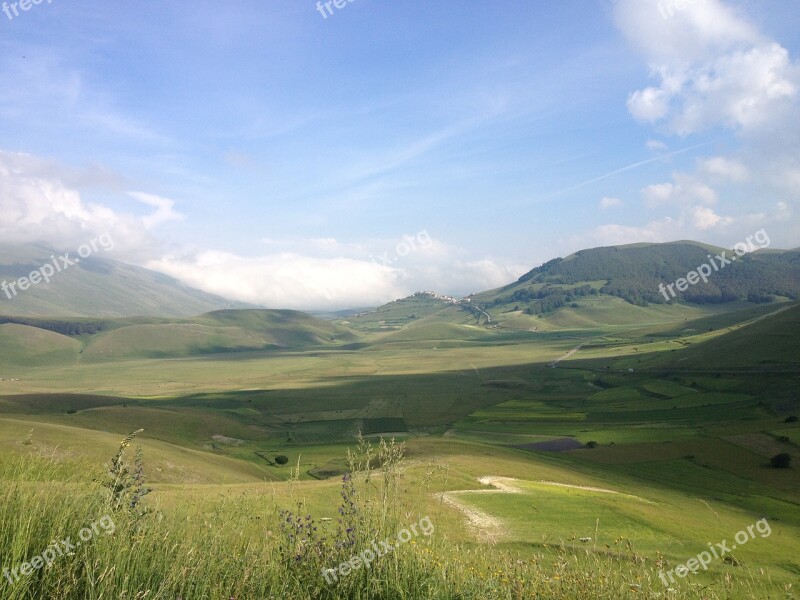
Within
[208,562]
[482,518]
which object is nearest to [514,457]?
[482,518]

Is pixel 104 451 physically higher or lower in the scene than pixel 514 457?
higher

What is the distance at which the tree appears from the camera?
5667 cm

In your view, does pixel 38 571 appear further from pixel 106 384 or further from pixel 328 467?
pixel 106 384

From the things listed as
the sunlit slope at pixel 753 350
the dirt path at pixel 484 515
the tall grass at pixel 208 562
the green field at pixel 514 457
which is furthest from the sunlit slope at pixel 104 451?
the sunlit slope at pixel 753 350

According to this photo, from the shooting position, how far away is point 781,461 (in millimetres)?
57094

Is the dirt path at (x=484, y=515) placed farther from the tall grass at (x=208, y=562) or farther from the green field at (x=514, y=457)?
the tall grass at (x=208, y=562)

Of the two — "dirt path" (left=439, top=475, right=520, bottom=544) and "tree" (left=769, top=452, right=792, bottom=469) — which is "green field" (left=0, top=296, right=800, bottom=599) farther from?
"tree" (left=769, top=452, right=792, bottom=469)

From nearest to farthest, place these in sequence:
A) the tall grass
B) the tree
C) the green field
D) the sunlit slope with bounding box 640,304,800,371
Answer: the tall grass
the green field
the tree
the sunlit slope with bounding box 640,304,800,371

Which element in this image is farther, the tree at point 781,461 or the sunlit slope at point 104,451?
the tree at point 781,461

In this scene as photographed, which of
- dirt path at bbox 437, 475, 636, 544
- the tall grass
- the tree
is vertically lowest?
the tree

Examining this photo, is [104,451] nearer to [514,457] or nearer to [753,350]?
[514,457]

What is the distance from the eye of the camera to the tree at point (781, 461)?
5667 cm

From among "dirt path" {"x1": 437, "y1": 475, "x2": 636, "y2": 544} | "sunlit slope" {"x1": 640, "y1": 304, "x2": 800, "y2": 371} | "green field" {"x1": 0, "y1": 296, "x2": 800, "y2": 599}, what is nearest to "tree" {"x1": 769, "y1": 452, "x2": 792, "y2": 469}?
"green field" {"x1": 0, "y1": 296, "x2": 800, "y2": 599}

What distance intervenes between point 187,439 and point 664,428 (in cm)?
7454
